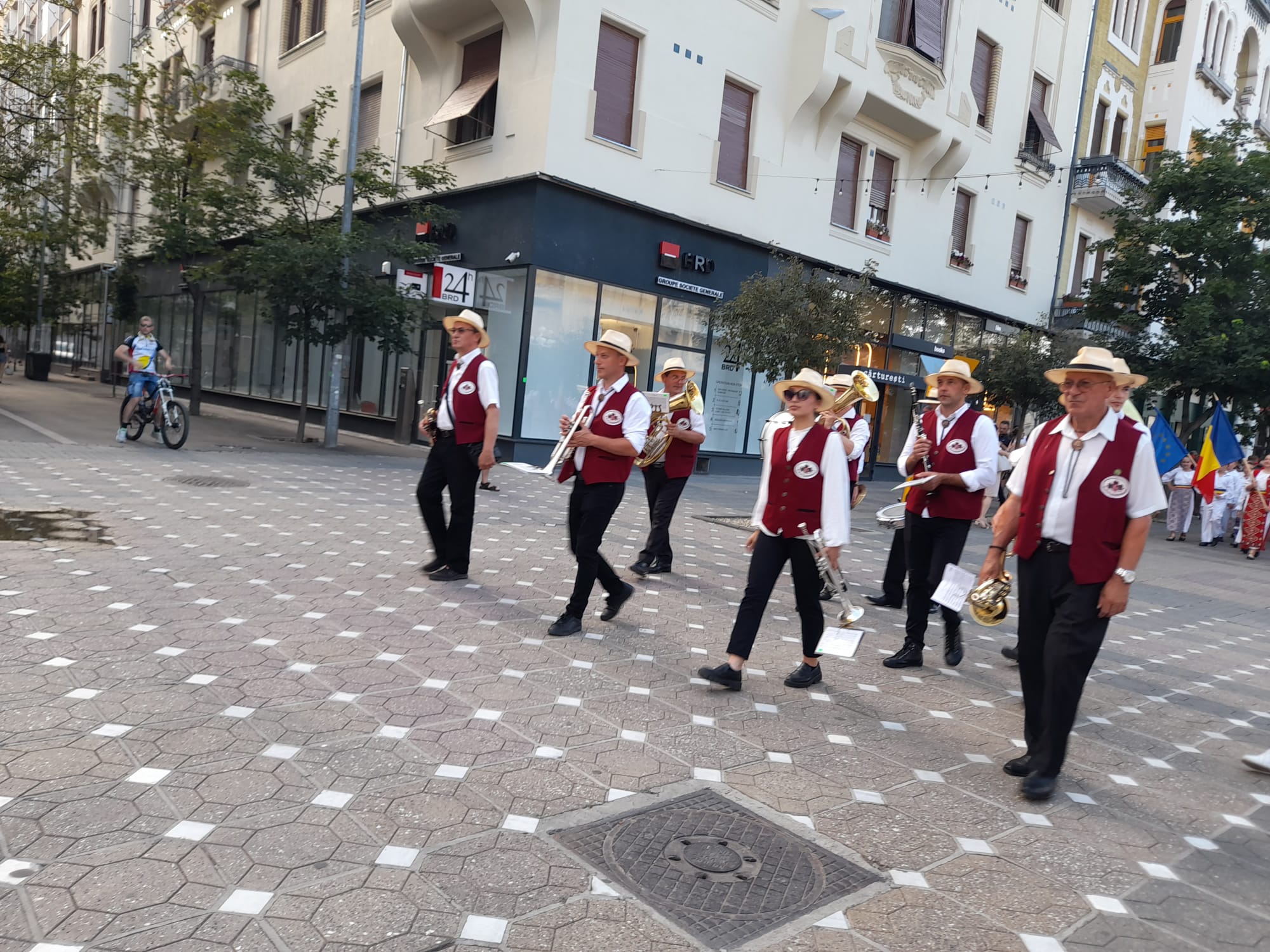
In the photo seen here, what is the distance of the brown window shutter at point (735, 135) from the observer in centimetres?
1923

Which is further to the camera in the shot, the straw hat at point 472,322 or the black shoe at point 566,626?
the straw hat at point 472,322

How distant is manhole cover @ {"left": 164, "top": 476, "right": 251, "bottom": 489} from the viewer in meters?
11.1

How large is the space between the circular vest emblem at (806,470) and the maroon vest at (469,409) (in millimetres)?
2789

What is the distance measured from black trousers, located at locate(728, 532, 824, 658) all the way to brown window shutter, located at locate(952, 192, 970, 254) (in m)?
22.6

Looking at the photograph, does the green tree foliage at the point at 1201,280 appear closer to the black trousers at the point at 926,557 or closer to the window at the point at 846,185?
the window at the point at 846,185

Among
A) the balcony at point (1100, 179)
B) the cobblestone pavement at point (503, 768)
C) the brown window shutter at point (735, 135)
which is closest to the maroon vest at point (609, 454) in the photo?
the cobblestone pavement at point (503, 768)

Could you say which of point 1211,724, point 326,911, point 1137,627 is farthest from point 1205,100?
point 326,911

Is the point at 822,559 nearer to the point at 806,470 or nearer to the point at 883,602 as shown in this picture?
the point at 806,470

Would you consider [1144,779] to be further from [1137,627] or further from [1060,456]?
[1137,627]

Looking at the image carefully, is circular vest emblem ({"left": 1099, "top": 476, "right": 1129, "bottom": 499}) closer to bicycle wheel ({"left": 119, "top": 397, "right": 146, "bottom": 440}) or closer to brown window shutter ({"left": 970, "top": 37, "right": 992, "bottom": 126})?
bicycle wheel ({"left": 119, "top": 397, "right": 146, "bottom": 440})

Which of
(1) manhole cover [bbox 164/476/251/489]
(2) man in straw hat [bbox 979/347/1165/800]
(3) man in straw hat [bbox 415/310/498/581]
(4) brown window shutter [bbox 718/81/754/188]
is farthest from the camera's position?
(4) brown window shutter [bbox 718/81/754/188]

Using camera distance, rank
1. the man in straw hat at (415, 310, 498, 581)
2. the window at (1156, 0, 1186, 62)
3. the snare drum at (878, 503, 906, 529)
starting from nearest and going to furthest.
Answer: the man in straw hat at (415, 310, 498, 581) < the snare drum at (878, 503, 906, 529) < the window at (1156, 0, 1186, 62)

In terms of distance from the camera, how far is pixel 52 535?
7.57 m

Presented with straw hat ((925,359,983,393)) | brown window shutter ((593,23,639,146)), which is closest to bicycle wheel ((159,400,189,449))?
brown window shutter ((593,23,639,146))
